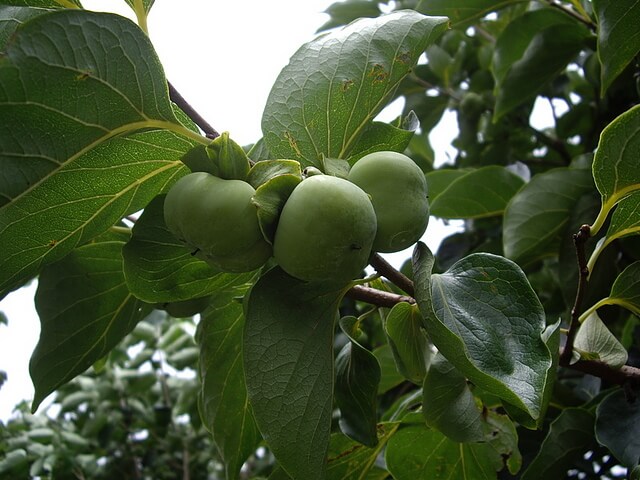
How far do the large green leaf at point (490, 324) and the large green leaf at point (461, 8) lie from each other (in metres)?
0.77

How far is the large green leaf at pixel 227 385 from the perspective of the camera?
916 millimetres

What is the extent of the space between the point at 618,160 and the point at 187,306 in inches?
20.4

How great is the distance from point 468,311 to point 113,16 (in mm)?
408

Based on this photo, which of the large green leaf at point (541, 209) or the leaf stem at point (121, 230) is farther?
Result: the large green leaf at point (541, 209)

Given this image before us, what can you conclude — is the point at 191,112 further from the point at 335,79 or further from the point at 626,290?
the point at 626,290

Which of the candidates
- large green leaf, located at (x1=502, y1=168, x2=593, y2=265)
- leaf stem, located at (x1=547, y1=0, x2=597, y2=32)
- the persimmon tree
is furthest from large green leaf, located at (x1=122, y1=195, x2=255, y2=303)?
leaf stem, located at (x1=547, y1=0, x2=597, y2=32)

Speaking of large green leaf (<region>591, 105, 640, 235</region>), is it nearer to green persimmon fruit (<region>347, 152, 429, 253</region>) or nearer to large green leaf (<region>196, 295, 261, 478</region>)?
green persimmon fruit (<region>347, 152, 429, 253</region>)

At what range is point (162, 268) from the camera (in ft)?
2.44

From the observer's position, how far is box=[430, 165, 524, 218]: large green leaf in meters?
1.28

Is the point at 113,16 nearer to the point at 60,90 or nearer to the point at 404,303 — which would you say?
the point at 60,90

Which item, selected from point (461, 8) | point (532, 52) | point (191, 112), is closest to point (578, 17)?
point (532, 52)

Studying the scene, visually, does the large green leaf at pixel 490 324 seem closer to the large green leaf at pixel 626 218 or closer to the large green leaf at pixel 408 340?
the large green leaf at pixel 408 340

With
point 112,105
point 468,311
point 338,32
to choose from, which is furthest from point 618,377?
point 112,105

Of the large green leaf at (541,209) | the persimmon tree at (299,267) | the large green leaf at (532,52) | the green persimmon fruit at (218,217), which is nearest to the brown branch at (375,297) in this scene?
the persimmon tree at (299,267)
